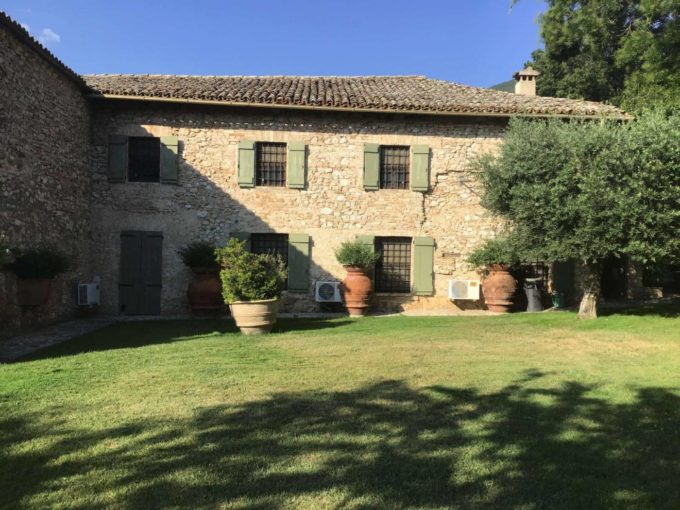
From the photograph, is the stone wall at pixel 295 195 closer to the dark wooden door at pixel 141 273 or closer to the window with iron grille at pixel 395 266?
the dark wooden door at pixel 141 273

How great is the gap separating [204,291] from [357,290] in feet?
10.9

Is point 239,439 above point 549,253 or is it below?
below

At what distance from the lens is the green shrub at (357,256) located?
424 inches

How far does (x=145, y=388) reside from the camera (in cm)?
454

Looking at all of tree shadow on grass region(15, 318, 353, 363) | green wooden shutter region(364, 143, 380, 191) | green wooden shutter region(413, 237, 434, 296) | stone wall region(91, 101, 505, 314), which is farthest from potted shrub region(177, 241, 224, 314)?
green wooden shutter region(413, 237, 434, 296)

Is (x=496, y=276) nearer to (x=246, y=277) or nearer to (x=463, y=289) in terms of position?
(x=463, y=289)

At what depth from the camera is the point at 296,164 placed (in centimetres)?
1126

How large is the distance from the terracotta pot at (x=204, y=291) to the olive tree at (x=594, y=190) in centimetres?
624

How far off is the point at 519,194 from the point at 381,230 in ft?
11.2

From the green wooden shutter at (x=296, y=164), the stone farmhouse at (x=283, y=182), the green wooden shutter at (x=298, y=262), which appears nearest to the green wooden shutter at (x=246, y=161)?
the stone farmhouse at (x=283, y=182)

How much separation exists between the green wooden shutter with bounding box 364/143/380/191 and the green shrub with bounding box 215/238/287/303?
422 centimetres

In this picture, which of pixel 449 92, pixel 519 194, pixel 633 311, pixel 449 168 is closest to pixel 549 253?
pixel 519 194

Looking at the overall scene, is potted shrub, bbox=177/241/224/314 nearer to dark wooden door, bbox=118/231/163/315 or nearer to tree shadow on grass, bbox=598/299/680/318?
dark wooden door, bbox=118/231/163/315

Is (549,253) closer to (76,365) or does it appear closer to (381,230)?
(381,230)
